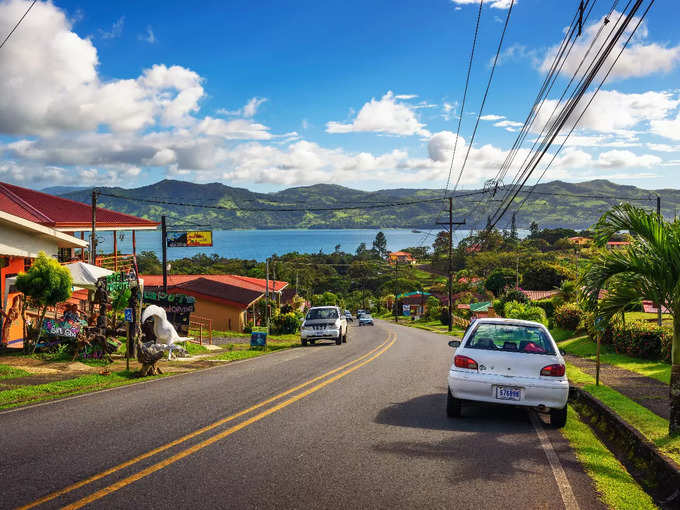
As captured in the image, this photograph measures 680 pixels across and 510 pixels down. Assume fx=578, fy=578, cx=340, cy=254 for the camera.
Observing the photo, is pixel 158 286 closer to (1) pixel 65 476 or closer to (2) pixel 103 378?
(2) pixel 103 378

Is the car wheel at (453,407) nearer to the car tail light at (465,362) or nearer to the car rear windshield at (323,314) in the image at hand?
the car tail light at (465,362)

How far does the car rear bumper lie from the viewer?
27.3ft

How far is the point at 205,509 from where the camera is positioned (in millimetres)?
Result: 4809

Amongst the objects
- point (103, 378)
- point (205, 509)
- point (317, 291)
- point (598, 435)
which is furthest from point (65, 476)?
point (317, 291)

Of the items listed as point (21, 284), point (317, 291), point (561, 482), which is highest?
point (21, 284)

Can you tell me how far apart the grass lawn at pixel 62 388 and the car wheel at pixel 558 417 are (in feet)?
28.5

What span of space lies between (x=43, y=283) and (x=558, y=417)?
43.9ft

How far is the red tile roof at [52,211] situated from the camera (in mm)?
22011

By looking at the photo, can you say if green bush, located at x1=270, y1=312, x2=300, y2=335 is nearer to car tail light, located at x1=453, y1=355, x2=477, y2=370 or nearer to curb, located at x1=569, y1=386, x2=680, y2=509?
curb, located at x1=569, y1=386, x2=680, y2=509

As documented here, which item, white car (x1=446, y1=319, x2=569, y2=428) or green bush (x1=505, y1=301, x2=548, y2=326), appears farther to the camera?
green bush (x1=505, y1=301, x2=548, y2=326)

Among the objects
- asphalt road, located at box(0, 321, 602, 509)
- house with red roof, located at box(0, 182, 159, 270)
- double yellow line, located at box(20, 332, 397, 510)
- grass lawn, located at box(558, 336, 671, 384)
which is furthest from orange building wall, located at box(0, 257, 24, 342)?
grass lawn, located at box(558, 336, 671, 384)

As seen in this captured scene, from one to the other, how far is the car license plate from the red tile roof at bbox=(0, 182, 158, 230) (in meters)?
18.5

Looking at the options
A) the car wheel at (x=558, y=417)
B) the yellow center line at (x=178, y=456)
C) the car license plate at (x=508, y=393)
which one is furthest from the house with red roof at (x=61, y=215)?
the car wheel at (x=558, y=417)

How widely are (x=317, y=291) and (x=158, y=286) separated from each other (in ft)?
283
